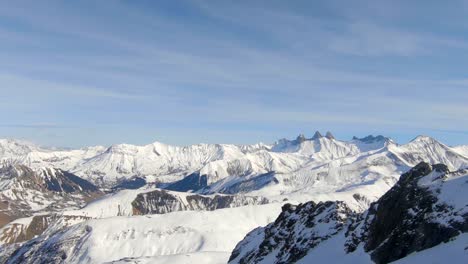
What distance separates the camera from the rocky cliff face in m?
55.0

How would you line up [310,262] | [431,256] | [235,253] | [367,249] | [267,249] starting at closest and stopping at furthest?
[431,256], [367,249], [310,262], [267,249], [235,253]

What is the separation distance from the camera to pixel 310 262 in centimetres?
7819

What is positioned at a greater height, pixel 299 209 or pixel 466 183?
pixel 466 183

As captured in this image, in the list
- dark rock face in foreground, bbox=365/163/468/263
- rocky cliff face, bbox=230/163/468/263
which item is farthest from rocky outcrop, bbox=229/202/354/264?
dark rock face in foreground, bbox=365/163/468/263

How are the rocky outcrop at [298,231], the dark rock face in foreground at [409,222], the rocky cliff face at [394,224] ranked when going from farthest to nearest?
the rocky outcrop at [298,231]
the rocky cliff face at [394,224]
the dark rock face in foreground at [409,222]

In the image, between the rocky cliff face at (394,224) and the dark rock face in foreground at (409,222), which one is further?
the rocky cliff face at (394,224)

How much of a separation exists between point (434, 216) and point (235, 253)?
87468mm

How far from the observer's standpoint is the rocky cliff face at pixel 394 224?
55.0 m

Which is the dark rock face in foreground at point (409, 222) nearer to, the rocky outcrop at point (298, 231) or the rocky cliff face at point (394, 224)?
the rocky cliff face at point (394, 224)

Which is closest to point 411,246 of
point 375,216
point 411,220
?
point 411,220

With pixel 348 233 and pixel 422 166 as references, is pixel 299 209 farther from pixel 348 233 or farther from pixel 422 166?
pixel 422 166

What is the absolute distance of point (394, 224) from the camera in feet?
214

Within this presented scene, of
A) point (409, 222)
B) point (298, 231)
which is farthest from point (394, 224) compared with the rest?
point (298, 231)

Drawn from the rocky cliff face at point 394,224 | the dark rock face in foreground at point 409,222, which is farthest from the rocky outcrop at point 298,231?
the dark rock face in foreground at point 409,222
